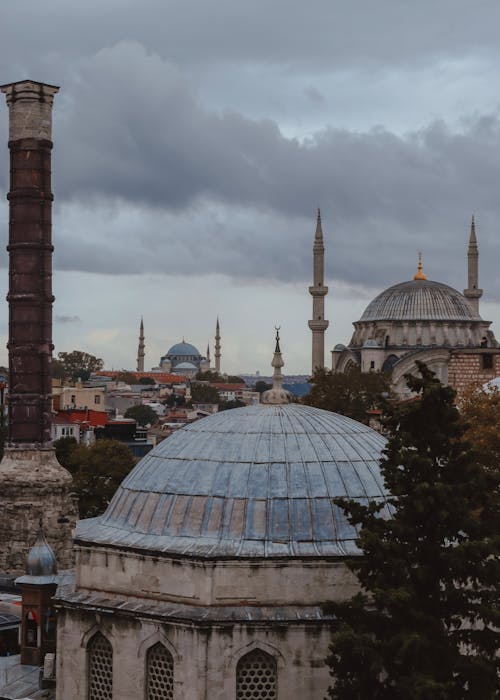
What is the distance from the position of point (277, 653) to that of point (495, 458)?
36.6 ft

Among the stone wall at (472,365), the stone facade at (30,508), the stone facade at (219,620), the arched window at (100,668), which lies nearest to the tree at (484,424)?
the stone facade at (219,620)

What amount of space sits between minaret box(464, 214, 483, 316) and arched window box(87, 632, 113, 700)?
53467 mm

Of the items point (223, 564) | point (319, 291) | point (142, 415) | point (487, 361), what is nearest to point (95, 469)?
point (487, 361)

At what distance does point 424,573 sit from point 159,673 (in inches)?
124

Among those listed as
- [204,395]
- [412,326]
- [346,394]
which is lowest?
[346,394]

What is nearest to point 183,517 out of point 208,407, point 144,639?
point 144,639

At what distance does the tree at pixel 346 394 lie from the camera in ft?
131

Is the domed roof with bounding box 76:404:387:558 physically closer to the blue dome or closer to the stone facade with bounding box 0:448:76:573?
the stone facade with bounding box 0:448:76:573

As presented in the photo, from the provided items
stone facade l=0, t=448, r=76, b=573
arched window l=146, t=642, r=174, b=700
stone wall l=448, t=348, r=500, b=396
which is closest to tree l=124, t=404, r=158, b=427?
stone wall l=448, t=348, r=500, b=396

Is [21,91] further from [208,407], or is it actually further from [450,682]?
[208,407]

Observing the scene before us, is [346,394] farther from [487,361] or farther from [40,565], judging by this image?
[40,565]

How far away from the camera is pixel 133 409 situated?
8306cm

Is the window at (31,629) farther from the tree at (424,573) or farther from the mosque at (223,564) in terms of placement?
the tree at (424,573)

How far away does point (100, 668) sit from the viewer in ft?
43.4
